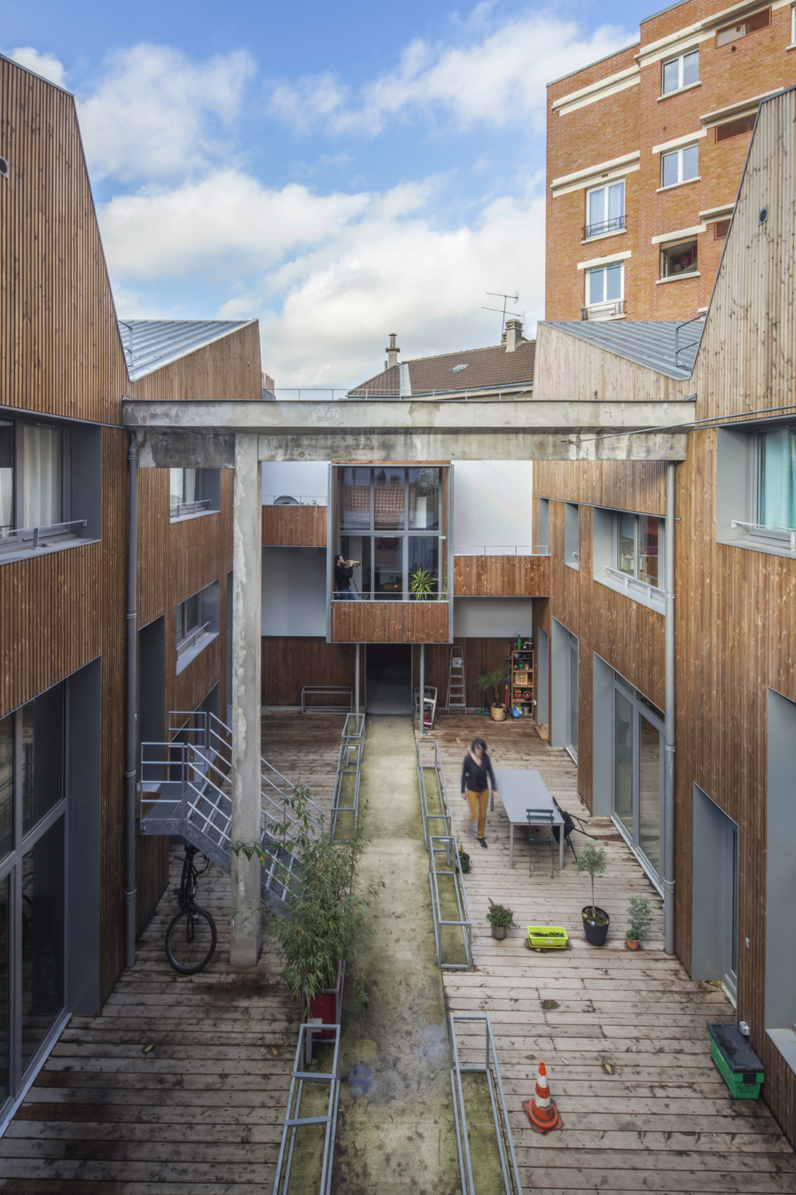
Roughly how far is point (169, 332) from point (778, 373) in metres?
11.2

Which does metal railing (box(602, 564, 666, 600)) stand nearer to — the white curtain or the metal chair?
the metal chair

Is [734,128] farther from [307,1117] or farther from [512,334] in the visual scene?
[307,1117]

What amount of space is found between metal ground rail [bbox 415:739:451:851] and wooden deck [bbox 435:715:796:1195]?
3.89 ft

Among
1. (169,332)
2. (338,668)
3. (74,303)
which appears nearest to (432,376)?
(338,668)

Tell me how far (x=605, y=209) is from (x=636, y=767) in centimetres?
1867

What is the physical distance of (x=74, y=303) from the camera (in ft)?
22.5

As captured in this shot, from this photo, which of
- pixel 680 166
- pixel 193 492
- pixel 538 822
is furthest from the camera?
pixel 680 166

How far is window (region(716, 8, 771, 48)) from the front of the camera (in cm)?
1836

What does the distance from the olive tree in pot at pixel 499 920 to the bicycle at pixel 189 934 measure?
3.38 metres

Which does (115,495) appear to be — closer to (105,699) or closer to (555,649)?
(105,699)

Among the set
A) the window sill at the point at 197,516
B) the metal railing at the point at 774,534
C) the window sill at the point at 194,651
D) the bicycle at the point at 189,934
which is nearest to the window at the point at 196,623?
the window sill at the point at 194,651

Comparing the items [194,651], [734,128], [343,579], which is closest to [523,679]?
[343,579]

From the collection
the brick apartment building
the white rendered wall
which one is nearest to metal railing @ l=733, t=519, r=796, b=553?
the white rendered wall

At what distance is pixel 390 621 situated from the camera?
642 inches
